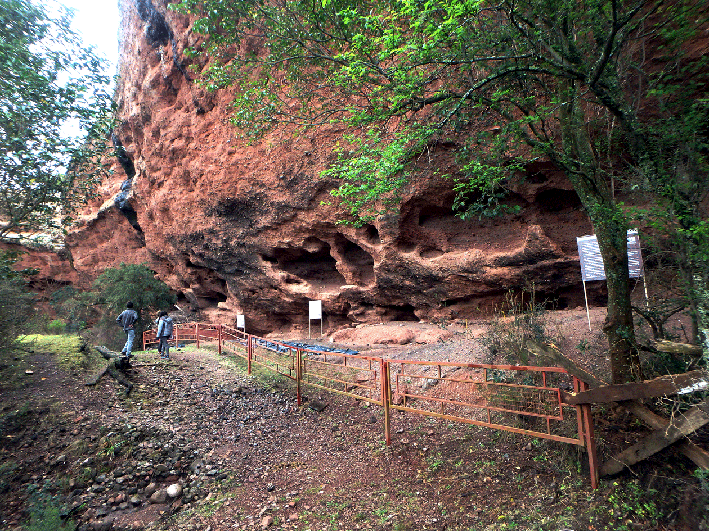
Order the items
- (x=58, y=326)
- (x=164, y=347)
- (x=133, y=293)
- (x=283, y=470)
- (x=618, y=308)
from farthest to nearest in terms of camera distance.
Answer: (x=58, y=326), (x=133, y=293), (x=164, y=347), (x=283, y=470), (x=618, y=308)

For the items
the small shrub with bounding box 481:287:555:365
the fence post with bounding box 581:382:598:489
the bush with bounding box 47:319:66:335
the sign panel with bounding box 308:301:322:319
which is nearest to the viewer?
the fence post with bounding box 581:382:598:489

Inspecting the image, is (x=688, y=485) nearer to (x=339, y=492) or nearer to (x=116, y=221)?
(x=339, y=492)

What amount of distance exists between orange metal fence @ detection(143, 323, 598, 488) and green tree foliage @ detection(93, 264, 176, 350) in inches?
365

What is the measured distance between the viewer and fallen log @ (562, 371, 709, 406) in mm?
2477

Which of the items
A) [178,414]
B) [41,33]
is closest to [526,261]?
[178,414]

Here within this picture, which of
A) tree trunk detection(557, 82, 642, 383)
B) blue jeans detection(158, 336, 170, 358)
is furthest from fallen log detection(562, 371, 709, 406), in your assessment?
blue jeans detection(158, 336, 170, 358)

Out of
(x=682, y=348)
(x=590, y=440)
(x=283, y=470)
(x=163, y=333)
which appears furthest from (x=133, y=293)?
(x=682, y=348)

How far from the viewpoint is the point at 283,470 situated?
415cm

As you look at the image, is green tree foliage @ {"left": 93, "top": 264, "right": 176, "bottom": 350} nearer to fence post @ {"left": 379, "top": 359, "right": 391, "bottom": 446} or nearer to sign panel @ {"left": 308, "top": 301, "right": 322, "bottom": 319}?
sign panel @ {"left": 308, "top": 301, "right": 322, "bottom": 319}

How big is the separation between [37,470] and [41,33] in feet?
22.6

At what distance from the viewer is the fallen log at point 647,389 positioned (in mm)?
2477

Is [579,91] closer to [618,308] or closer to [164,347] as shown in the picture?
[618,308]

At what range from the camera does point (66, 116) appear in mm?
6480

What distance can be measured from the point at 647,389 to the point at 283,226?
1158 cm
